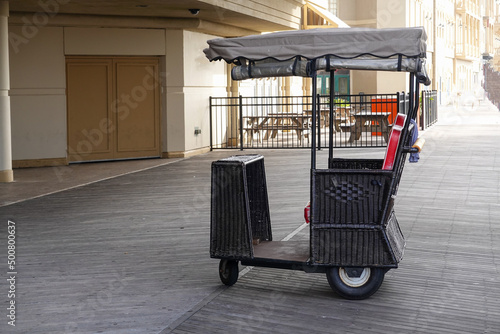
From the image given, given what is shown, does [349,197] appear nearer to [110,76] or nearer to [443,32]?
[110,76]

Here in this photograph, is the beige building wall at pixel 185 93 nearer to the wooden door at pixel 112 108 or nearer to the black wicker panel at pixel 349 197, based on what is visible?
the wooden door at pixel 112 108

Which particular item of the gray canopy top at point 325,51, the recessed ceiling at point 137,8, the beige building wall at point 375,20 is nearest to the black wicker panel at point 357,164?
the gray canopy top at point 325,51

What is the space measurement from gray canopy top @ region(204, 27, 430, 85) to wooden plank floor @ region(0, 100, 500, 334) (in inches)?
69.7

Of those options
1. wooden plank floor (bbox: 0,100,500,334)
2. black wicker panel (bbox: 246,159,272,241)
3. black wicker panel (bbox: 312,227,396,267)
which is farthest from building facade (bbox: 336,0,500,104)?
black wicker panel (bbox: 312,227,396,267)

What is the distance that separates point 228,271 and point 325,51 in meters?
1.94

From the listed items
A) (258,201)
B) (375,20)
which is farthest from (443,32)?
(258,201)

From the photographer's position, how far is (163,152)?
19.0m

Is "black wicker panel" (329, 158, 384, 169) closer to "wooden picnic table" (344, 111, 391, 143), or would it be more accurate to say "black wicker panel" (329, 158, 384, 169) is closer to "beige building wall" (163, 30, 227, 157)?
"beige building wall" (163, 30, 227, 157)

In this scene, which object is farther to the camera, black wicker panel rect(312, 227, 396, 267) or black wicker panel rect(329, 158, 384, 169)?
black wicker panel rect(329, 158, 384, 169)

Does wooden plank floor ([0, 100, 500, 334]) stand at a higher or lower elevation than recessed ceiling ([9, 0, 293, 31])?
lower

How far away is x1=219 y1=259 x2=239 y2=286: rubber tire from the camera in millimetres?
6754

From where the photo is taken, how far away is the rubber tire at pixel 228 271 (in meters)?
6.75

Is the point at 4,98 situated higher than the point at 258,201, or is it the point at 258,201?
the point at 4,98

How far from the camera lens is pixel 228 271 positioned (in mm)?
6750
